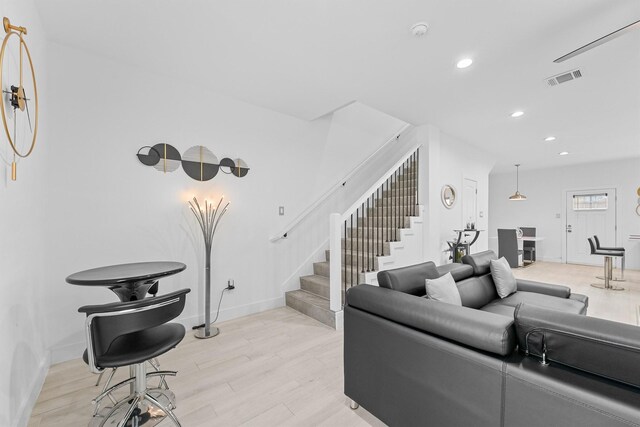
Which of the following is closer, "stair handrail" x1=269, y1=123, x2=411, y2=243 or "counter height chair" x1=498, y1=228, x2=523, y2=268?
"stair handrail" x1=269, y1=123, x2=411, y2=243

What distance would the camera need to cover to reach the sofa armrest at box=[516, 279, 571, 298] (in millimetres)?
2904

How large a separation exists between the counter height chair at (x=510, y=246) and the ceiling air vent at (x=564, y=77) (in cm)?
482

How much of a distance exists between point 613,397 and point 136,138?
3814 millimetres

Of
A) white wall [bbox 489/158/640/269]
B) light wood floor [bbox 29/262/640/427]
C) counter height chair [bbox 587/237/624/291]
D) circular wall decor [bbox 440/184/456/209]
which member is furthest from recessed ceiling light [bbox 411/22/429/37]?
white wall [bbox 489/158/640/269]

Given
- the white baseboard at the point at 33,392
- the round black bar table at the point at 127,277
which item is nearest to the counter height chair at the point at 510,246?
the round black bar table at the point at 127,277

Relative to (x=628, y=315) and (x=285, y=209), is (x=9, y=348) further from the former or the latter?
(x=628, y=315)

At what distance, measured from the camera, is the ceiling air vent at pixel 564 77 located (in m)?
2.97

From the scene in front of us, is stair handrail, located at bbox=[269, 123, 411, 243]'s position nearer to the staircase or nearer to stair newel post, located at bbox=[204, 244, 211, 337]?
the staircase

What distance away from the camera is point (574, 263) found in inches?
312

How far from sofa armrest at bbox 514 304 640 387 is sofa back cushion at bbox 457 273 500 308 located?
4.78 ft

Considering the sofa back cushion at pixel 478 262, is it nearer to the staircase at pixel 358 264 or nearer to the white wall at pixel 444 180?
the staircase at pixel 358 264

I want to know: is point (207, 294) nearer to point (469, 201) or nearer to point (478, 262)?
point (478, 262)

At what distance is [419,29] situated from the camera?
226cm

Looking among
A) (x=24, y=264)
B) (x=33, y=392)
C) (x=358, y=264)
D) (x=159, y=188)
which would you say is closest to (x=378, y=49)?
(x=358, y=264)
